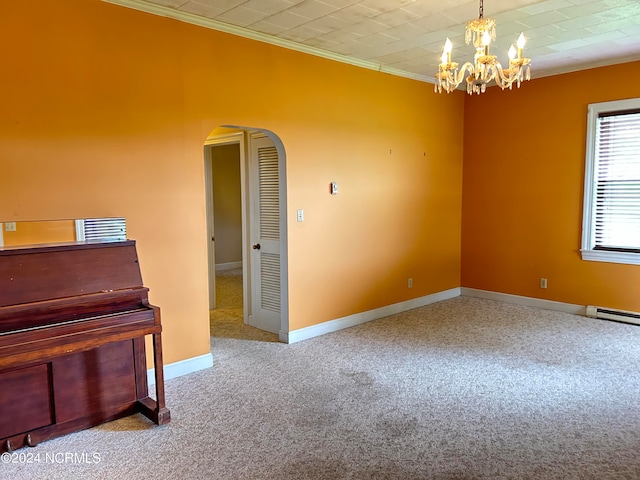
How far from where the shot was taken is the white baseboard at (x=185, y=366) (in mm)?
3561

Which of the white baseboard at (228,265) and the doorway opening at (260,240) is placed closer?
the doorway opening at (260,240)

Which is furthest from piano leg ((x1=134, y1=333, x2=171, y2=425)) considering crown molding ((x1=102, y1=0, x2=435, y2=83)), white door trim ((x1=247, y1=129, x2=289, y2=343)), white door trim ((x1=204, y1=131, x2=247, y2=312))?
crown molding ((x1=102, y1=0, x2=435, y2=83))

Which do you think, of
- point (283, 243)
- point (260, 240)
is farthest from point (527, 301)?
point (260, 240)

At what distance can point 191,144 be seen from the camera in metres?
3.59

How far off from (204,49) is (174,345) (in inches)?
92.3

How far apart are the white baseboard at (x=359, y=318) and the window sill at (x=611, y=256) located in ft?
5.57

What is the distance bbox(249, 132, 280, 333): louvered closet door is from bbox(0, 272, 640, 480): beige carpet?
0.44 metres

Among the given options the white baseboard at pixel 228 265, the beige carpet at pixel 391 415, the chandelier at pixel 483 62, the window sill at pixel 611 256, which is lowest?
the white baseboard at pixel 228 265

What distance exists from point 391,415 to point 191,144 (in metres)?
2.46

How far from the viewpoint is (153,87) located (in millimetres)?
3363

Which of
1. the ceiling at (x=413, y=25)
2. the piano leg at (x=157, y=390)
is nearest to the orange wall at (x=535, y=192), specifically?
the ceiling at (x=413, y=25)

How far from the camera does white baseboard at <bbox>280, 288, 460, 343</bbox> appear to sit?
4457 millimetres

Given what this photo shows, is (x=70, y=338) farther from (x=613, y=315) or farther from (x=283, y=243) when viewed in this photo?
(x=613, y=315)

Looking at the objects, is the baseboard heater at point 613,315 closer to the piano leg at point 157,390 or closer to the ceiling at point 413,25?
the ceiling at point 413,25
